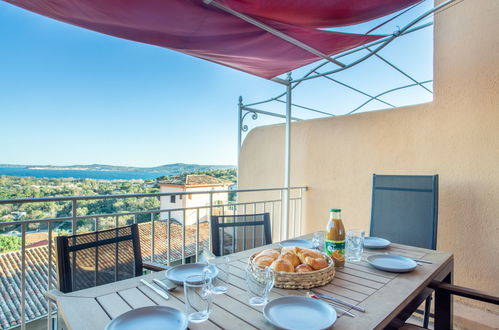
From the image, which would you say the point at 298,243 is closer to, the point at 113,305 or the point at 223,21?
the point at 113,305

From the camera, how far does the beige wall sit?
2369 mm

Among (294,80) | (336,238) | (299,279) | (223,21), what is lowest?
(299,279)

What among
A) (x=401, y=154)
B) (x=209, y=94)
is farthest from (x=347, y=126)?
(x=209, y=94)

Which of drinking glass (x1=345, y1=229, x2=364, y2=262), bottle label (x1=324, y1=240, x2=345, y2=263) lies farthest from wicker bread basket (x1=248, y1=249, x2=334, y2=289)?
drinking glass (x1=345, y1=229, x2=364, y2=262)

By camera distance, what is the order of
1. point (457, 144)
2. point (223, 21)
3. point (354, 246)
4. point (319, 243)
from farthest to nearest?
point (457, 144) → point (223, 21) → point (319, 243) → point (354, 246)

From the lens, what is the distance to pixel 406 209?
232cm

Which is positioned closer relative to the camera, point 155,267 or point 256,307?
point 256,307

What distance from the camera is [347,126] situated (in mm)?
3498

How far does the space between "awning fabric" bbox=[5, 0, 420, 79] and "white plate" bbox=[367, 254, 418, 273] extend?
5.39 ft

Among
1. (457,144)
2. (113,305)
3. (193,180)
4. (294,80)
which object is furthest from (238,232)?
(193,180)

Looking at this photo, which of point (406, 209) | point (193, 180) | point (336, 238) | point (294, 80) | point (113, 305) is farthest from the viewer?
point (193, 180)

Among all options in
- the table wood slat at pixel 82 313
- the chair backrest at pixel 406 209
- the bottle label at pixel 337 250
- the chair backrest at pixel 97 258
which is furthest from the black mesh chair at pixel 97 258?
the chair backrest at pixel 406 209

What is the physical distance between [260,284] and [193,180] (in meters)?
7.61

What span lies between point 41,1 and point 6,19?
1526 cm
